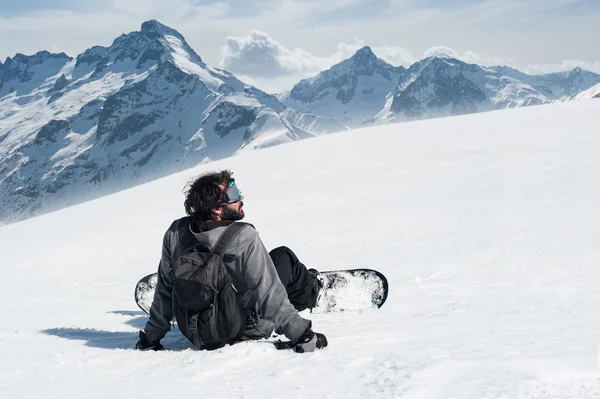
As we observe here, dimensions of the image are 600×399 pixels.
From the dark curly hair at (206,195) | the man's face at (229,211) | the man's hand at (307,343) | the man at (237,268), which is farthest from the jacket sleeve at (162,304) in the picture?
the man's hand at (307,343)

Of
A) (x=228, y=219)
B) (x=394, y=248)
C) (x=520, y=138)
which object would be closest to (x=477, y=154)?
(x=520, y=138)

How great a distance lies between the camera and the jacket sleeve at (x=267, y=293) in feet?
13.0

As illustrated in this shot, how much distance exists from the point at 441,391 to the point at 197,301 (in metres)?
1.87

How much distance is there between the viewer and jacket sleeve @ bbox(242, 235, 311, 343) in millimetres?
3971

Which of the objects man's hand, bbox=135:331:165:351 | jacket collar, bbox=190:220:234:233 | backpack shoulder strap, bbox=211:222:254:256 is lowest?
man's hand, bbox=135:331:165:351

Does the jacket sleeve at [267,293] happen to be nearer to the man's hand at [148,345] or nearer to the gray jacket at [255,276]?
the gray jacket at [255,276]

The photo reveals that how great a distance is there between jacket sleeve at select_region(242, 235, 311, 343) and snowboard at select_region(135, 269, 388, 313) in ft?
5.25

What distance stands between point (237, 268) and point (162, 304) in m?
0.79

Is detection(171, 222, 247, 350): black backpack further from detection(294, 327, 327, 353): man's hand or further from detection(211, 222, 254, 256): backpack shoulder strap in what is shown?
detection(294, 327, 327, 353): man's hand

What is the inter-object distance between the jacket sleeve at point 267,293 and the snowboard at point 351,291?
1.60 m

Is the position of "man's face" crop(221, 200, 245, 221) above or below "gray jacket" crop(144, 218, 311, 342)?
above

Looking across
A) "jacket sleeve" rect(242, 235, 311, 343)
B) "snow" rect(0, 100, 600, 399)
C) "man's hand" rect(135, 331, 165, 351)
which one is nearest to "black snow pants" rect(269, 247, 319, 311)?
"snow" rect(0, 100, 600, 399)

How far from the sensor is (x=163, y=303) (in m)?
4.38

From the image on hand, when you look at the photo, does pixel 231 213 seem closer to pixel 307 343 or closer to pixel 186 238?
pixel 186 238
